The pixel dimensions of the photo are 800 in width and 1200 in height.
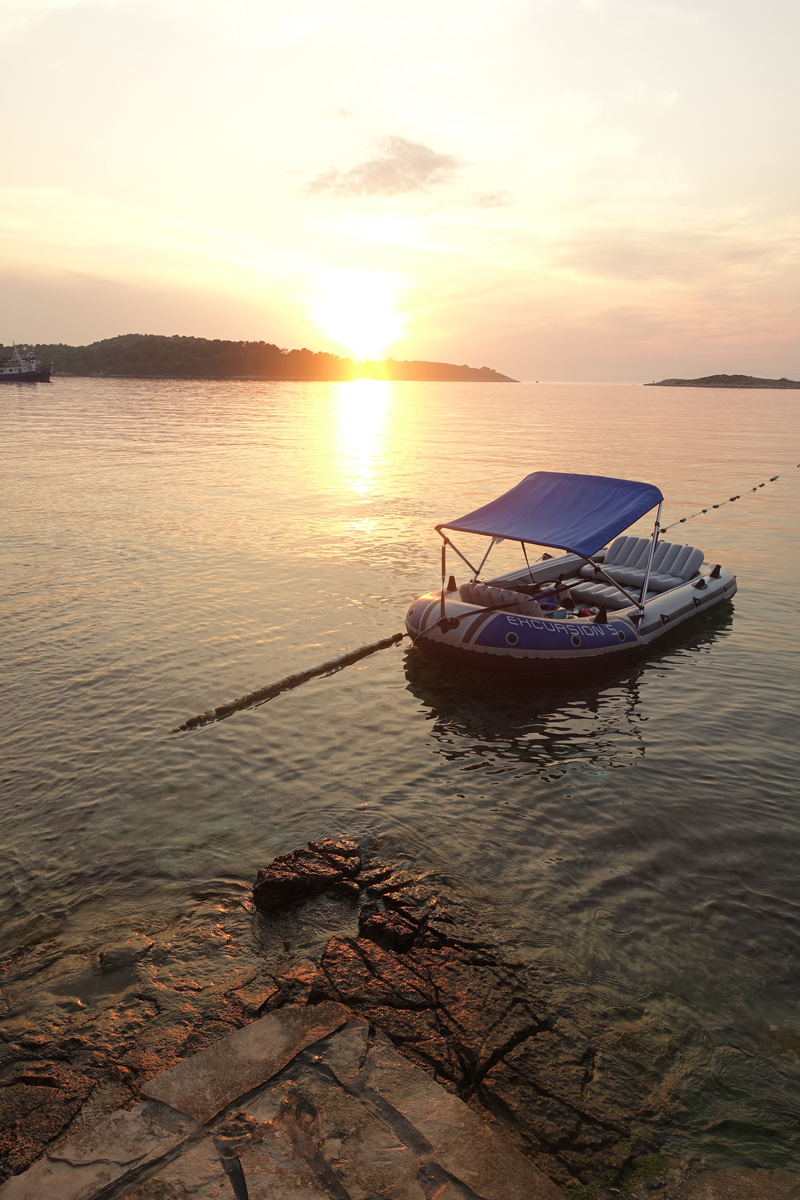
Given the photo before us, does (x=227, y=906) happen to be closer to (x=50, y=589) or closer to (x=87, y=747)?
(x=87, y=747)

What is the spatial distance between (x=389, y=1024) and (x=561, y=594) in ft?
42.6

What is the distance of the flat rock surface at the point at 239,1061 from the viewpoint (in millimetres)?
5121

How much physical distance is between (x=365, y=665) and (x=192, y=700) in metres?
3.82

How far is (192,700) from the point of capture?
13.1m

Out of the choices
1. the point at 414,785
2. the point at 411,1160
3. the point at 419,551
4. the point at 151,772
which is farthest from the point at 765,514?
the point at 411,1160

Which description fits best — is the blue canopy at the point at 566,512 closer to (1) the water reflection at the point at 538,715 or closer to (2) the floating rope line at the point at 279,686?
(1) the water reflection at the point at 538,715

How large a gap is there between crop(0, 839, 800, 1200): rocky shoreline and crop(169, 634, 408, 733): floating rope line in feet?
15.6

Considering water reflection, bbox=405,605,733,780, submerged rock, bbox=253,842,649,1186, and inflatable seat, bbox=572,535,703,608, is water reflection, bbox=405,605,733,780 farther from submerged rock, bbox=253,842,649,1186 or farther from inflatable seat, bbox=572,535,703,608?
submerged rock, bbox=253,842,649,1186

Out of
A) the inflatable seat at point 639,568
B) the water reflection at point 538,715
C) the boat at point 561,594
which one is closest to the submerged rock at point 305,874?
the water reflection at point 538,715

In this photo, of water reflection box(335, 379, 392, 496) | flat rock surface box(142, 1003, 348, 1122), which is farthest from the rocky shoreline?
water reflection box(335, 379, 392, 496)

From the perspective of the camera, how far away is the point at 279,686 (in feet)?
44.8

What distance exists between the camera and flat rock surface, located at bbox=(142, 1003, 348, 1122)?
5121 millimetres

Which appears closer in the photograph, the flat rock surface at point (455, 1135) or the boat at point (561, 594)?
the flat rock surface at point (455, 1135)

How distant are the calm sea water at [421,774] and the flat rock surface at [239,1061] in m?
2.17
